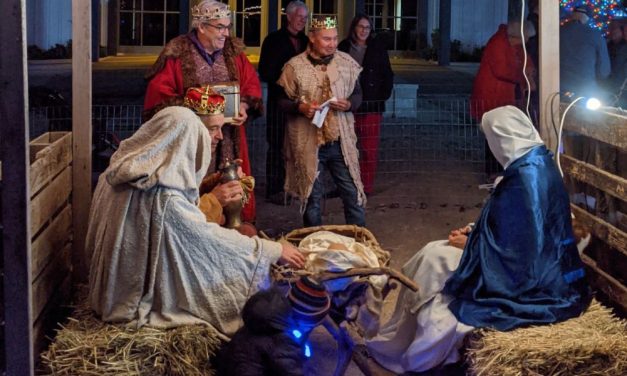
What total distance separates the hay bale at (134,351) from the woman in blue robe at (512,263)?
1.23 metres

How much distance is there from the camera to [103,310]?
4.98 metres

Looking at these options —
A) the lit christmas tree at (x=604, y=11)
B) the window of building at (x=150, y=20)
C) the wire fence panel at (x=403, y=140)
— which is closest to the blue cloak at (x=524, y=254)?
the wire fence panel at (x=403, y=140)

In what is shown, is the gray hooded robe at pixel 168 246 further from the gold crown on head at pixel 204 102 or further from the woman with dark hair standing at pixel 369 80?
the woman with dark hair standing at pixel 369 80

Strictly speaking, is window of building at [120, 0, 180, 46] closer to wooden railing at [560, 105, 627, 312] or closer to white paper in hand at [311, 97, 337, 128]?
white paper in hand at [311, 97, 337, 128]

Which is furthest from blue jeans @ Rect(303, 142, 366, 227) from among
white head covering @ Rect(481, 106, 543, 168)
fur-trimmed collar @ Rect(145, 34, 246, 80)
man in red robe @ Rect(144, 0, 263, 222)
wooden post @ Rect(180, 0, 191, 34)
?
wooden post @ Rect(180, 0, 191, 34)

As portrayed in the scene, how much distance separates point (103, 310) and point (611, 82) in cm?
746

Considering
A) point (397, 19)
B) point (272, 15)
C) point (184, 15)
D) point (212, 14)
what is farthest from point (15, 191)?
point (397, 19)

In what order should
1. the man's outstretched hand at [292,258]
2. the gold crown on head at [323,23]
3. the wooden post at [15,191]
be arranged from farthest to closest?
1. the gold crown on head at [323,23]
2. the man's outstretched hand at [292,258]
3. the wooden post at [15,191]

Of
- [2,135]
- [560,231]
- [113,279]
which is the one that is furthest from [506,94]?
[2,135]

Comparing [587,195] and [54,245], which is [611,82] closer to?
[587,195]

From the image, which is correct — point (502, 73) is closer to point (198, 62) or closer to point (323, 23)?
point (323, 23)

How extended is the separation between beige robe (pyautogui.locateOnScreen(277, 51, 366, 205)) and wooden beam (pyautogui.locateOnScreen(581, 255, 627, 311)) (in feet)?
7.75

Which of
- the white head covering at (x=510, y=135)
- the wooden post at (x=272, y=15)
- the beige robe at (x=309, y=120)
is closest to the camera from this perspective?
the white head covering at (x=510, y=135)

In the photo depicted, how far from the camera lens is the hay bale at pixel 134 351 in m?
4.66
